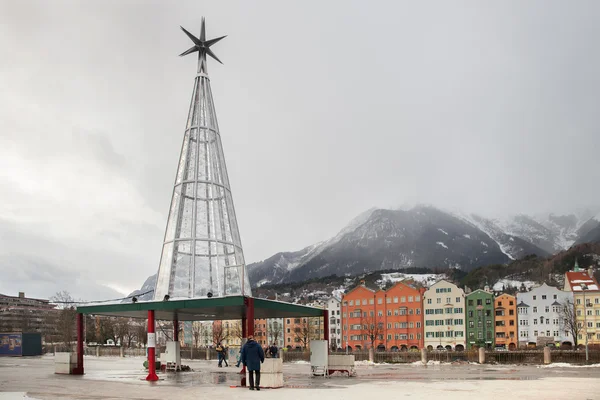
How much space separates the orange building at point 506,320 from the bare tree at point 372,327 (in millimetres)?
22635

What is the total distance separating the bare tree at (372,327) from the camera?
123381mm

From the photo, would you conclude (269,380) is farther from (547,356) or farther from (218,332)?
(218,332)

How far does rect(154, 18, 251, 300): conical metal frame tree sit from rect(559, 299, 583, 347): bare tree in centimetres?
7765

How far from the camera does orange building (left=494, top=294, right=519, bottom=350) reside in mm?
118125

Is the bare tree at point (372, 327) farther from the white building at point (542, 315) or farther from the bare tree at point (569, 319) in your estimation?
the bare tree at point (569, 319)

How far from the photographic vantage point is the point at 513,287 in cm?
19512

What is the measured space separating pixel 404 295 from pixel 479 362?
234 ft

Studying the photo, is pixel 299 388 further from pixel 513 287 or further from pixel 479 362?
pixel 513 287

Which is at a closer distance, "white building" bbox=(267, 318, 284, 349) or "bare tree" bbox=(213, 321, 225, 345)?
"bare tree" bbox=(213, 321, 225, 345)

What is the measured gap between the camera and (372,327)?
408 ft

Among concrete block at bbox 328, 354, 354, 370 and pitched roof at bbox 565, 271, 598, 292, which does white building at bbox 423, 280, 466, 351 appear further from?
concrete block at bbox 328, 354, 354, 370

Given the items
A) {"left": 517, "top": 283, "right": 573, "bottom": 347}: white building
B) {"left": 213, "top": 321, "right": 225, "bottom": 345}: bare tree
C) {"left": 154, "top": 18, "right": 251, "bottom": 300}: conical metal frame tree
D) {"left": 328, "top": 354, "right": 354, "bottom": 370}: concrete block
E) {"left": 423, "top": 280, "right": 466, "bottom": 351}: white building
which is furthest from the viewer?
{"left": 213, "top": 321, "right": 225, "bottom": 345}: bare tree

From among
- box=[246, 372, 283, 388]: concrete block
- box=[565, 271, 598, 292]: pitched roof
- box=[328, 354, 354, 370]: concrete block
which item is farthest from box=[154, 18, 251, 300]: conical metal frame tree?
box=[565, 271, 598, 292]: pitched roof

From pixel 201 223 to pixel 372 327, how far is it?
297 ft
